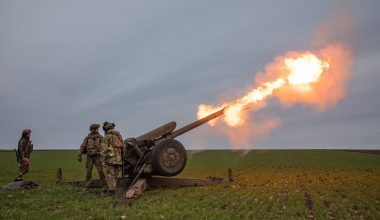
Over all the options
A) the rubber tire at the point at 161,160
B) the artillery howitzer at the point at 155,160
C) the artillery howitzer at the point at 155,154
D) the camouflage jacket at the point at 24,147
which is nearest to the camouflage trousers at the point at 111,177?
the artillery howitzer at the point at 155,160

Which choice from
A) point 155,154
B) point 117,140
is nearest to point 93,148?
point 117,140

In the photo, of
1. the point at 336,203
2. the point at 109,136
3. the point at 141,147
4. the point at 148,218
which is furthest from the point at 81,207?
the point at 336,203

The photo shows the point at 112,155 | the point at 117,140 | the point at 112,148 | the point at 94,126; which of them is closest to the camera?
the point at 112,155

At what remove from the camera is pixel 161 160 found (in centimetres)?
1862

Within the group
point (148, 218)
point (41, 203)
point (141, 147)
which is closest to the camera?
point (148, 218)

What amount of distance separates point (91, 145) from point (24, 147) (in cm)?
423

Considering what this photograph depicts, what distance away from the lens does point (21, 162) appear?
68.1ft

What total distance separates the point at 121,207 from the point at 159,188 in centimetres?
616

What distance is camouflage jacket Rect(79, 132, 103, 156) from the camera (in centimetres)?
1880

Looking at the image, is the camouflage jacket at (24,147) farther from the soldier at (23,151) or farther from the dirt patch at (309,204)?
the dirt patch at (309,204)

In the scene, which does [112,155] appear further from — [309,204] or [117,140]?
[309,204]

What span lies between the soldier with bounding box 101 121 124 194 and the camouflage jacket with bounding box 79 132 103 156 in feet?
5.13

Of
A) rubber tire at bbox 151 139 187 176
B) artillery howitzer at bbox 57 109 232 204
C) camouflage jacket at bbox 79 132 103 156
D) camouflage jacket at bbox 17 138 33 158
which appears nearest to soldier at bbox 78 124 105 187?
camouflage jacket at bbox 79 132 103 156

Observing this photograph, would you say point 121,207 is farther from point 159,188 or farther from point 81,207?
point 159,188
